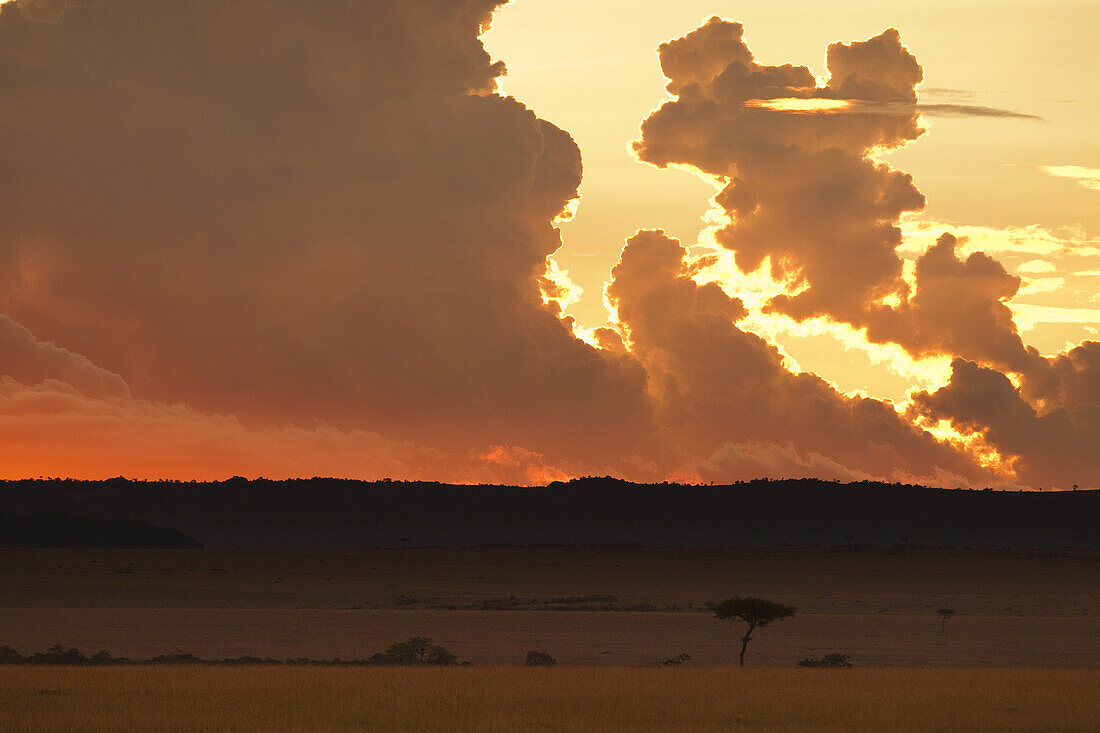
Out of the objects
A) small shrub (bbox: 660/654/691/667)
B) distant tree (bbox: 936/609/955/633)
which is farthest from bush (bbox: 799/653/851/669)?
distant tree (bbox: 936/609/955/633)

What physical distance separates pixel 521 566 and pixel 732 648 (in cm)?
8207

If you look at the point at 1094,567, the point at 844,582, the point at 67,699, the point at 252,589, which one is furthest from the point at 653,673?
the point at 1094,567

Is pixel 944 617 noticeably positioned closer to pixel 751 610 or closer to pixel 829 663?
pixel 751 610

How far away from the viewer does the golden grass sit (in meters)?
42.7

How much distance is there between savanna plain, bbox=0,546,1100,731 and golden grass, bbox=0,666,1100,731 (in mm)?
154

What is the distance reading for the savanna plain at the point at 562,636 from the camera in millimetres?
45500

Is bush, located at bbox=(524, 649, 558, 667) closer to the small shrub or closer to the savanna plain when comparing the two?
the savanna plain

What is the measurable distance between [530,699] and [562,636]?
39.1m

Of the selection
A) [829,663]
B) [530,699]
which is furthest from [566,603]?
[530,699]

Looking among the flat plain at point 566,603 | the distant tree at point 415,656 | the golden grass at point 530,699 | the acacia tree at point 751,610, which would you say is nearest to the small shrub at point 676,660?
the flat plain at point 566,603

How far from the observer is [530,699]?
161ft

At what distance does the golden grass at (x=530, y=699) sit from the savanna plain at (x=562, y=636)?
0.15 m

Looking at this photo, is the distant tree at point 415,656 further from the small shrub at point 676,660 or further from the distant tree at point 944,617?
the distant tree at point 944,617

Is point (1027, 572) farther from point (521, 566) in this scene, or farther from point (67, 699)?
point (67, 699)
